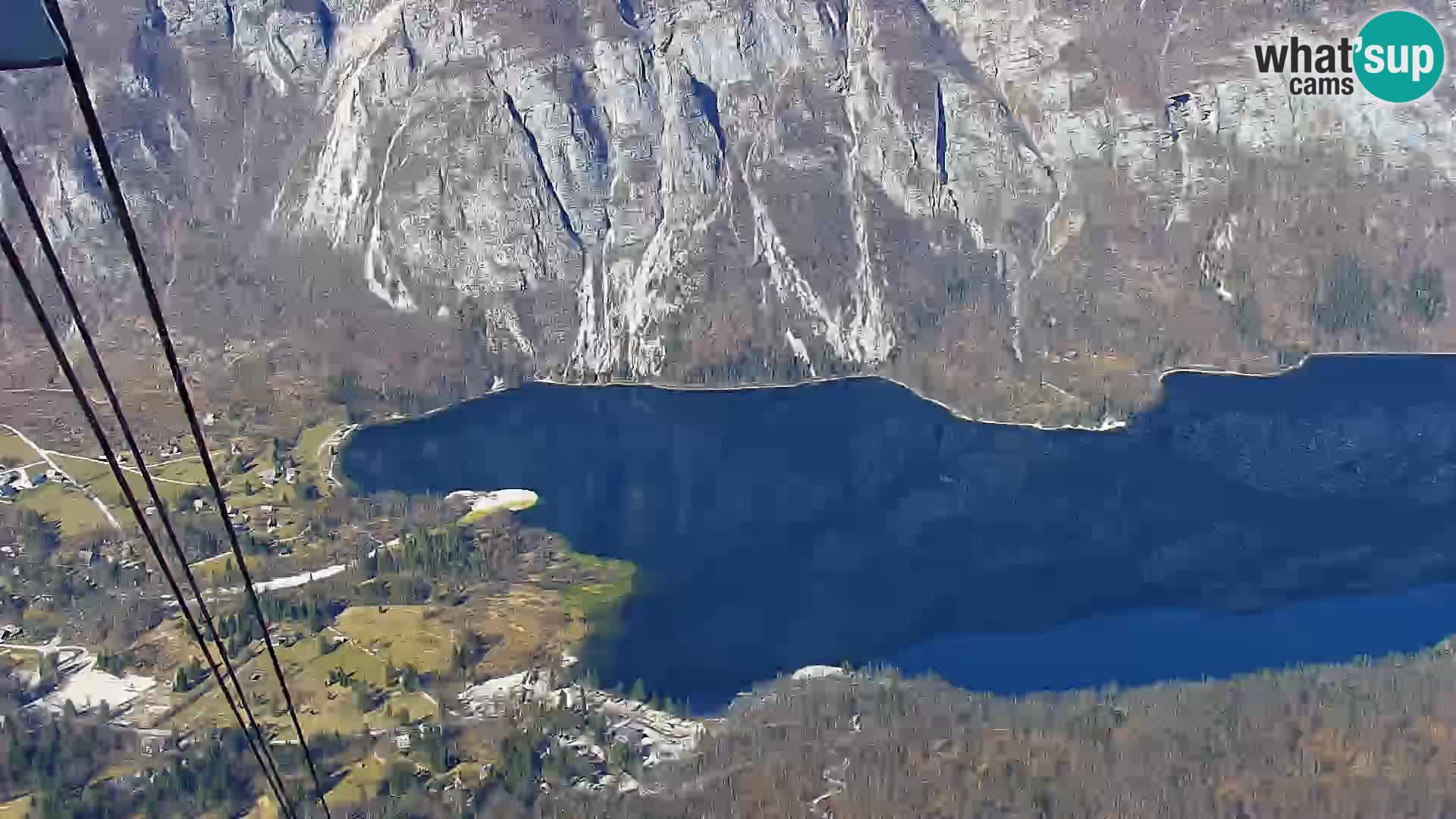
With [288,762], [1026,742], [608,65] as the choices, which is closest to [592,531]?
[288,762]

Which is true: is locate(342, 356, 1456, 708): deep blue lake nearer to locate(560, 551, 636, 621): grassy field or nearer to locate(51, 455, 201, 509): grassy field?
locate(560, 551, 636, 621): grassy field

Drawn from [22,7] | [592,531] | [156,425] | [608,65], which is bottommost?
[592,531]

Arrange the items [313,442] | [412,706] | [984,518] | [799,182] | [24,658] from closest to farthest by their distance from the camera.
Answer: [412,706] < [24,658] < [984,518] < [313,442] < [799,182]

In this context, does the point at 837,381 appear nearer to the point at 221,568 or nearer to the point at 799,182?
the point at 799,182

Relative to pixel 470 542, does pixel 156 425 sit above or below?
above

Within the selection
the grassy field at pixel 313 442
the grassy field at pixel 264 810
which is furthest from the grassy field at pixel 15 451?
the grassy field at pixel 264 810

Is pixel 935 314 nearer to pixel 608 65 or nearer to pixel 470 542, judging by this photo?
pixel 608 65

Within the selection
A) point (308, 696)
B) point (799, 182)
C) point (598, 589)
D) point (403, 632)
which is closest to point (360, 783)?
point (308, 696)
